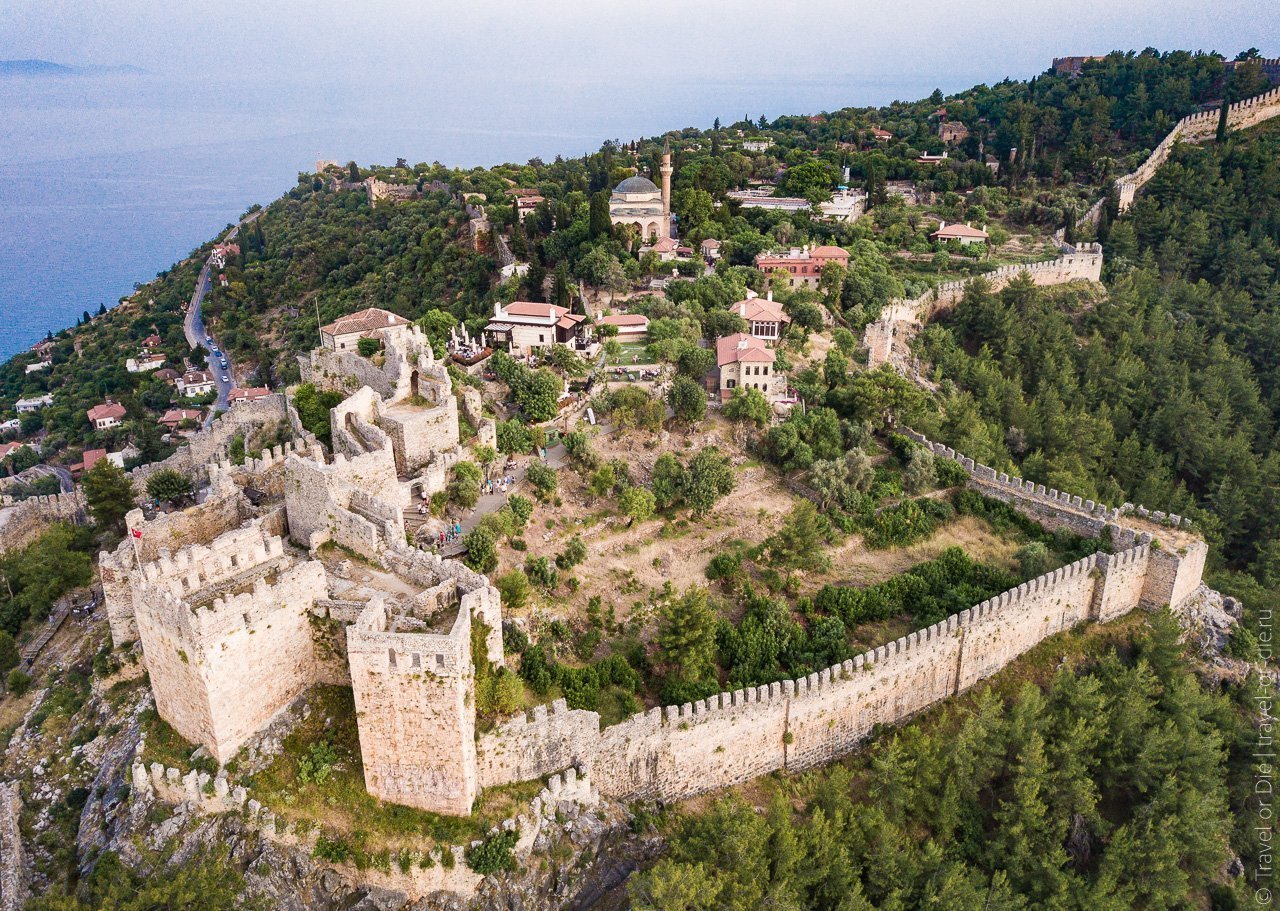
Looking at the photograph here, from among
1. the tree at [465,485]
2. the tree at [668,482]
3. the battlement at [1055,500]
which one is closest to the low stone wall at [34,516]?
the tree at [465,485]

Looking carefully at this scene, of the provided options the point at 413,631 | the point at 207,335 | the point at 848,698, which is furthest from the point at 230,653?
the point at 207,335

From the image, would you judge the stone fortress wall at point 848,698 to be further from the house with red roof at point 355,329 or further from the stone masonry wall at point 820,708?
the house with red roof at point 355,329

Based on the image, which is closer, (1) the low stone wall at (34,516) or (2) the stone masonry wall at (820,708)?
(2) the stone masonry wall at (820,708)

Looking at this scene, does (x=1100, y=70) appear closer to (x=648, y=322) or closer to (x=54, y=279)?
(x=648, y=322)

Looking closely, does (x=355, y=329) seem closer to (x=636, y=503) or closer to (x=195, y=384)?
(x=636, y=503)

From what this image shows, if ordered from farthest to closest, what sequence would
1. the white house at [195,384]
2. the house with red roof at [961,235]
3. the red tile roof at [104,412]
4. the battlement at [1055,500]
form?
the white house at [195,384]
the house with red roof at [961,235]
the red tile roof at [104,412]
the battlement at [1055,500]
